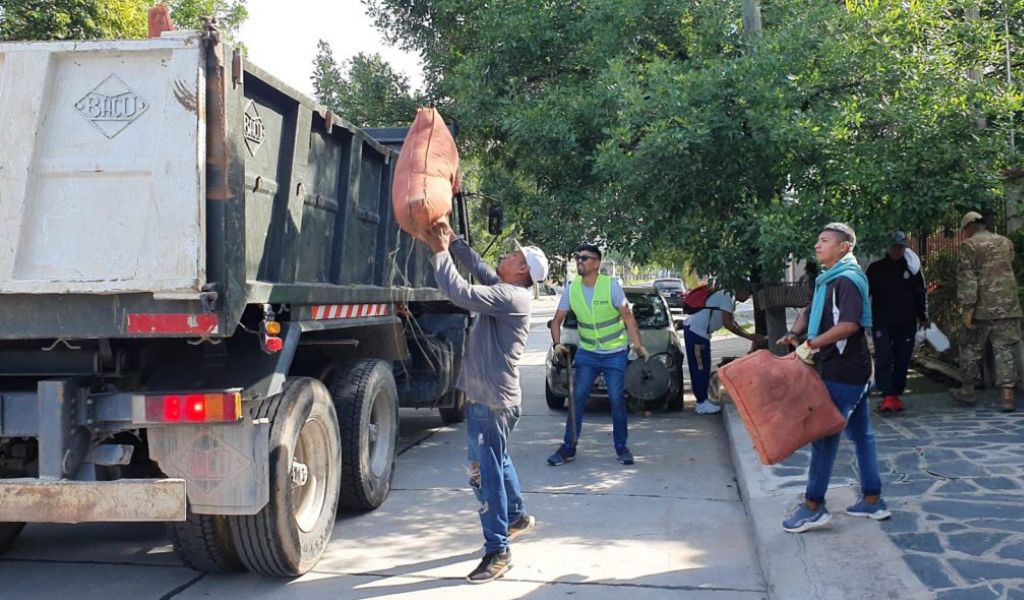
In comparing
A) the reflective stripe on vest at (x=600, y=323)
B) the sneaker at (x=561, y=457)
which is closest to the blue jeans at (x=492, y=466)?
the sneaker at (x=561, y=457)

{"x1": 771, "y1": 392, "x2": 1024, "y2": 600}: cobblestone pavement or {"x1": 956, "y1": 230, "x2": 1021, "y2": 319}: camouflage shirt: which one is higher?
{"x1": 956, "y1": 230, "x2": 1021, "y2": 319}: camouflage shirt

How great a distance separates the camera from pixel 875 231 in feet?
25.2

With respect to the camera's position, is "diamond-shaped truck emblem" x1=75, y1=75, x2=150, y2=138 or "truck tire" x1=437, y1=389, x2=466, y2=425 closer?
"diamond-shaped truck emblem" x1=75, y1=75, x2=150, y2=138

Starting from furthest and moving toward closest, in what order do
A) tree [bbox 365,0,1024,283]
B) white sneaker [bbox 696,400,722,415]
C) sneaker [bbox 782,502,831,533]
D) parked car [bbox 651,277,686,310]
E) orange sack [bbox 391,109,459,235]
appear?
parked car [bbox 651,277,686,310], white sneaker [bbox 696,400,722,415], tree [bbox 365,0,1024,283], sneaker [bbox 782,502,831,533], orange sack [bbox 391,109,459,235]

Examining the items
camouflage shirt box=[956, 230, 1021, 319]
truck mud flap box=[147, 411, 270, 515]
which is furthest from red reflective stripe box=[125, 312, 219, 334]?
camouflage shirt box=[956, 230, 1021, 319]

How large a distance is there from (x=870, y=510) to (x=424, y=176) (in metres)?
3.06

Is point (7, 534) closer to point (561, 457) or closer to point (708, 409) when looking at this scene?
point (561, 457)

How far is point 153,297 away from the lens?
4.07 metres

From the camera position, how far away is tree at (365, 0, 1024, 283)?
7.73 m

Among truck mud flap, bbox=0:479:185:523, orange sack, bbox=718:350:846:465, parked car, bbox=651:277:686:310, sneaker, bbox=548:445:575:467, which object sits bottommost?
sneaker, bbox=548:445:575:467

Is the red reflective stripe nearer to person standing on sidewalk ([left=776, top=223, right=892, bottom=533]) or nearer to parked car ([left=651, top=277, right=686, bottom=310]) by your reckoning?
person standing on sidewalk ([left=776, top=223, right=892, bottom=533])

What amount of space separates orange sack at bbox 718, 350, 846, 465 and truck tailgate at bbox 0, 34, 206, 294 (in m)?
2.85

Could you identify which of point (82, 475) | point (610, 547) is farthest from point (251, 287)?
point (610, 547)

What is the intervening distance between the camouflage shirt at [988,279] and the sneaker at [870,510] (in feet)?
12.6
